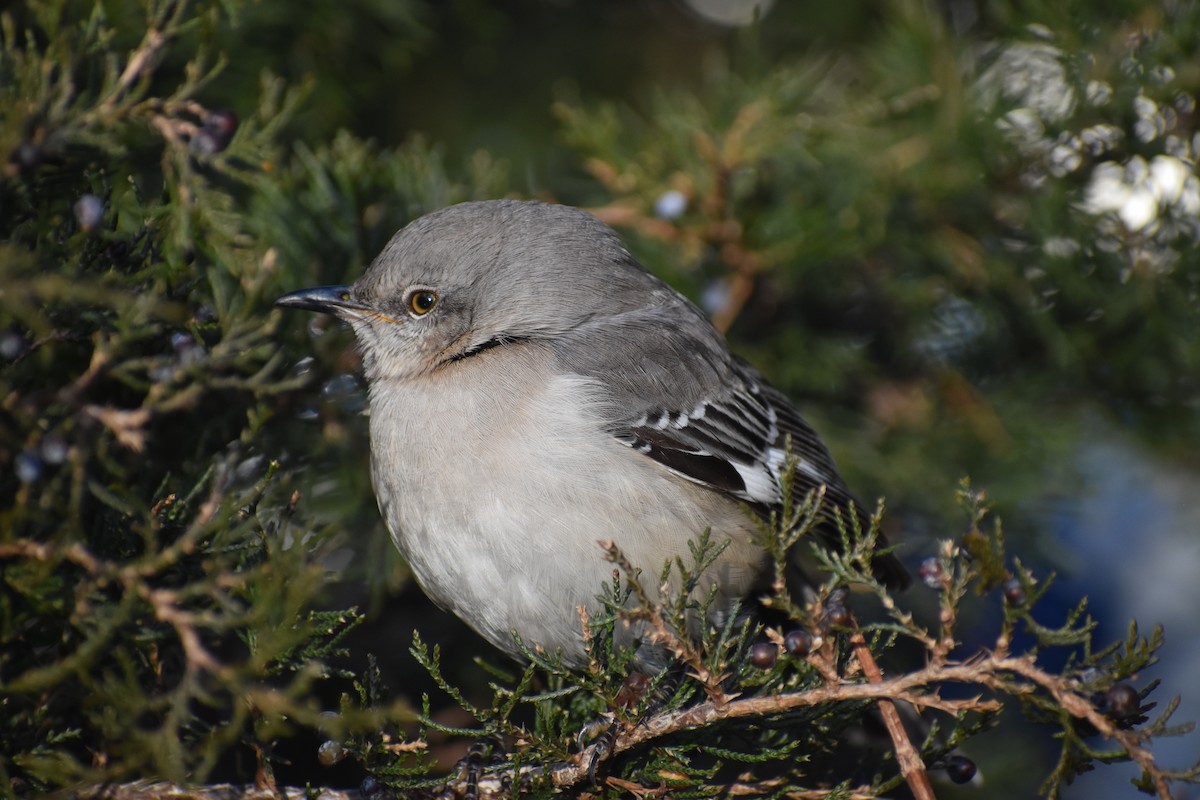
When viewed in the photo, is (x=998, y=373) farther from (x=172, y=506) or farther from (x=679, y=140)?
(x=172, y=506)

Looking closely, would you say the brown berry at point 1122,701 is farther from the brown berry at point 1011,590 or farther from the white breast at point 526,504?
the white breast at point 526,504

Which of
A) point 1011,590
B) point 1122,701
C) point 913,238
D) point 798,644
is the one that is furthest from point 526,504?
point 913,238

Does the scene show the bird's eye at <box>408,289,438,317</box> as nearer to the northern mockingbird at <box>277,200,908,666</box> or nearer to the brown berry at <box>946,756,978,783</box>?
the northern mockingbird at <box>277,200,908,666</box>

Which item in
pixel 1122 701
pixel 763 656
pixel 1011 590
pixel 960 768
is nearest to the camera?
pixel 1122 701

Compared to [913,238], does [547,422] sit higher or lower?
lower

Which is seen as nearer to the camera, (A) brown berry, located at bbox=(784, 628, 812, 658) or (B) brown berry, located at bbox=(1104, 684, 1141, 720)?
(B) brown berry, located at bbox=(1104, 684, 1141, 720)

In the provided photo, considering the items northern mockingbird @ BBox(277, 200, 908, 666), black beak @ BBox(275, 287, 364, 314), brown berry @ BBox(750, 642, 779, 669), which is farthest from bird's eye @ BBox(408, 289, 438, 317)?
brown berry @ BBox(750, 642, 779, 669)

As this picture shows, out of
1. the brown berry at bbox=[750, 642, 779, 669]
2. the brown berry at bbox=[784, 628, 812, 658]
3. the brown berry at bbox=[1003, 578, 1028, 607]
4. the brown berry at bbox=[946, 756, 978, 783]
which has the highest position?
the brown berry at bbox=[1003, 578, 1028, 607]

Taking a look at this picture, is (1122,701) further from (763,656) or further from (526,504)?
(526,504)
